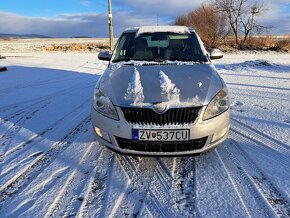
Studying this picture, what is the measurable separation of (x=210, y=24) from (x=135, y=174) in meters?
31.0

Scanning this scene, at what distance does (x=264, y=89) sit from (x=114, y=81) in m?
5.67

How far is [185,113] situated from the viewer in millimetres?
3467

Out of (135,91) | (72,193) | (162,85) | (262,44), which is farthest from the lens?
(262,44)

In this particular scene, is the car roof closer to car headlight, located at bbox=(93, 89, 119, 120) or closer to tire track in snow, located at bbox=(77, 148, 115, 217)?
car headlight, located at bbox=(93, 89, 119, 120)

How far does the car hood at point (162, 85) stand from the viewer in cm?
356

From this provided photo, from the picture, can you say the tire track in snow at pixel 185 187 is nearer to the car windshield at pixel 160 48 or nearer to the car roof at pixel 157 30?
the car windshield at pixel 160 48

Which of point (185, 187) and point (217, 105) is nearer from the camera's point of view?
point (185, 187)

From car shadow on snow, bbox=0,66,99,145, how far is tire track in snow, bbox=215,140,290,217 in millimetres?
2105

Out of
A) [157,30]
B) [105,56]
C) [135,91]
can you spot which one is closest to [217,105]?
[135,91]

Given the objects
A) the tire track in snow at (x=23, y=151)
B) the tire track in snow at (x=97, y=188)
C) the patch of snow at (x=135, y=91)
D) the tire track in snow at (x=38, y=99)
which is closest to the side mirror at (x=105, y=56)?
the tire track in snow at (x=23, y=151)

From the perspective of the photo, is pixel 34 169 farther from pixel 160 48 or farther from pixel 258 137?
pixel 258 137

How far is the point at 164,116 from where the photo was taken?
3.45 meters

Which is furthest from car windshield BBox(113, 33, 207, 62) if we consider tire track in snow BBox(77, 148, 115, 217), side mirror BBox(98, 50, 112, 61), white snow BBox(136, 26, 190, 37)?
tire track in snow BBox(77, 148, 115, 217)

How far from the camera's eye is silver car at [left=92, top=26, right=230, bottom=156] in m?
3.45
